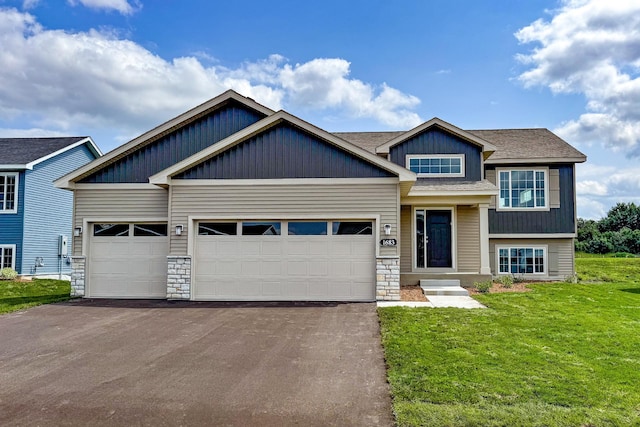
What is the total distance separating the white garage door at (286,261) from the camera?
11297 mm

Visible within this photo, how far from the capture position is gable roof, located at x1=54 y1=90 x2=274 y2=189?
40.9ft

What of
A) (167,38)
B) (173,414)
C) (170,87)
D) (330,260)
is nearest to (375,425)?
(173,414)

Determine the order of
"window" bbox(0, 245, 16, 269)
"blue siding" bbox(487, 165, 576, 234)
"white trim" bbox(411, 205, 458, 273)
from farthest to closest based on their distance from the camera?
1. "window" bbox(0, 245, 16, 269)
2. "blue siding" bbox(487, 165, 576, 234)
3. "white trim" bbox(411, 205, 458, 273)

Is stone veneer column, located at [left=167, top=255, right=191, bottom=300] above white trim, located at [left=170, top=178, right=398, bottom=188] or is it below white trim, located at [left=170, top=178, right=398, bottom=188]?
below

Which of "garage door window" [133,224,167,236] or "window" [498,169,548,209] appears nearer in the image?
"garage door window" [133,224,167,236]

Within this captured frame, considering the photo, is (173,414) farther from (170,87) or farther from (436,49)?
(170,87)

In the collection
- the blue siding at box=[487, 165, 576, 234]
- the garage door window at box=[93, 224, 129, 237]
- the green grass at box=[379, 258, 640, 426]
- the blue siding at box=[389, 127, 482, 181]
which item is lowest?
the green grass at box=[379, 258, 640, 426]

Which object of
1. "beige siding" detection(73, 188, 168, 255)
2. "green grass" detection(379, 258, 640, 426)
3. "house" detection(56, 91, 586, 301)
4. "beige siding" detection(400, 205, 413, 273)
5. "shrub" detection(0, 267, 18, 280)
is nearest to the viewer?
"green grass" detection(379, 258, 640, 426)

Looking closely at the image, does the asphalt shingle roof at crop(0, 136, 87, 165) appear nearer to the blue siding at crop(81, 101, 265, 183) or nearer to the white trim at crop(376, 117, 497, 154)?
the blue siding at crop(81, 101, 265, 183)

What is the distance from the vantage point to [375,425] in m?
4.02

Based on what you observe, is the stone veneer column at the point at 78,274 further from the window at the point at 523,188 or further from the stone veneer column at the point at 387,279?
the window at the point at 523,188

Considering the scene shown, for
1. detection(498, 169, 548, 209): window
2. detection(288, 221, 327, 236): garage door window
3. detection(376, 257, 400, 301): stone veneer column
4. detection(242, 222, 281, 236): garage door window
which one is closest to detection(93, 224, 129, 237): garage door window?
detection(242, 222, 281, 236): garage door window

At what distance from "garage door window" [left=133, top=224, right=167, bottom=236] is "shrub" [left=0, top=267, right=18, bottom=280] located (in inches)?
317

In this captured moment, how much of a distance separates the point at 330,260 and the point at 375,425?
7.38 m
